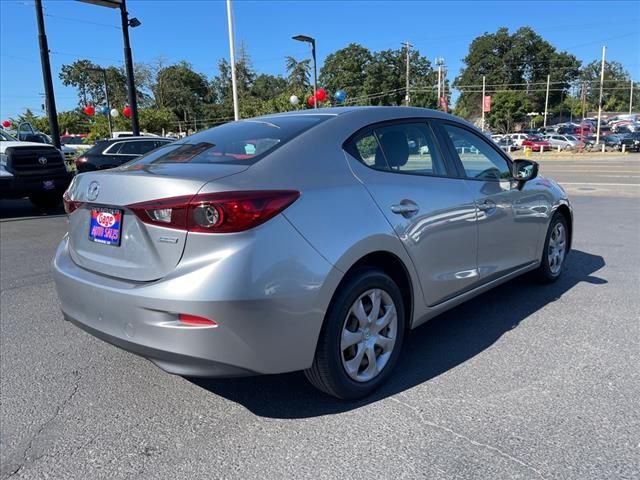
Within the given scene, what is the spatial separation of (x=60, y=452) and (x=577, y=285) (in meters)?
4.62

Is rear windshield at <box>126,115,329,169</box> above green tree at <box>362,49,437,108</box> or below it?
below

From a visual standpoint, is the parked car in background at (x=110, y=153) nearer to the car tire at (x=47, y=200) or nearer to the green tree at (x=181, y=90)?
the car tire at (x=47, y=200)

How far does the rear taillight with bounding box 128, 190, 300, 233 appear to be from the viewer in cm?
238

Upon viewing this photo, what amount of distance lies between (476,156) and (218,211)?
2.44 meters

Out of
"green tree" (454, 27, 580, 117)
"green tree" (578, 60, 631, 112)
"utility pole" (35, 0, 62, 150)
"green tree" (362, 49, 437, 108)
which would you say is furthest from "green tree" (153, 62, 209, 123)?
"green tree" (578, 60, 631, 112)

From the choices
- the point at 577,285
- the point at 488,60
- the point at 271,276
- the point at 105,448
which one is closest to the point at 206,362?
the point at 271,276

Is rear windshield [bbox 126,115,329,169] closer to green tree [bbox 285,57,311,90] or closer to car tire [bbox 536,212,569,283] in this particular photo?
car tire [bbox 536,212,569,283]

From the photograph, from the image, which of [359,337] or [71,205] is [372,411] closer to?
[359,337]

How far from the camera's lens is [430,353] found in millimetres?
3605

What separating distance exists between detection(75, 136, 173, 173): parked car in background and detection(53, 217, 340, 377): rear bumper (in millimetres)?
10315

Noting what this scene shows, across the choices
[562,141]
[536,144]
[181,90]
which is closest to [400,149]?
[536,144]

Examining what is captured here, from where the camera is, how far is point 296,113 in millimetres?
3672

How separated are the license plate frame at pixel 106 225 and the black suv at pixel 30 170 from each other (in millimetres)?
8484

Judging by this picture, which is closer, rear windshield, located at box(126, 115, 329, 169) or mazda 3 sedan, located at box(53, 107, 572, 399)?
mazda 3 sedan, located at box(53, 107, 572, 399)
